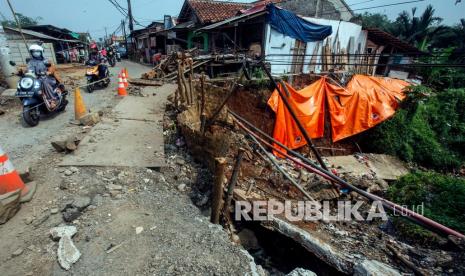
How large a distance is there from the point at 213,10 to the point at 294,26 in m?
8.26

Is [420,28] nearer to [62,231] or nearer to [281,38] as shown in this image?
[281,38]

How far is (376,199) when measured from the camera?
3338 millimetres

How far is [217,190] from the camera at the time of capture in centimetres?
323

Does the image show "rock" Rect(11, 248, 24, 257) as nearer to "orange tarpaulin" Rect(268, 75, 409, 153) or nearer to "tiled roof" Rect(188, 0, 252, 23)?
"orange tarpaulin" Rect(268, 75, 409, 153)

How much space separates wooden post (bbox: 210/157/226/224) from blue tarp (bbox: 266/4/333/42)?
1003 cm

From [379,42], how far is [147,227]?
20.4 meters

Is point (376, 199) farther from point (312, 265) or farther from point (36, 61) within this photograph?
point (36, 61)

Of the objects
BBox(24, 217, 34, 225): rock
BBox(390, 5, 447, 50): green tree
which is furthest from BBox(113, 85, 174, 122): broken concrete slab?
BBox(390, 5, 447, 50): green tree

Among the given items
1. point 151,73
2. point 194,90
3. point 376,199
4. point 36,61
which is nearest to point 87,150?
point 194,90

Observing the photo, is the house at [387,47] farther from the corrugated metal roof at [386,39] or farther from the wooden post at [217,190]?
the wooden post at [217,190]

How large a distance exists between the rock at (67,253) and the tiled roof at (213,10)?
16189mm

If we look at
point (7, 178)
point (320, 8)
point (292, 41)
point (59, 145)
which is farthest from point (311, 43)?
point (7, 178)

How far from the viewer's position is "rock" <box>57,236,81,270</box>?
86.5 inches

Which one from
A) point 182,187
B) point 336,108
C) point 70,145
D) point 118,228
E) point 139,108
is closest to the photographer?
point 118,228
